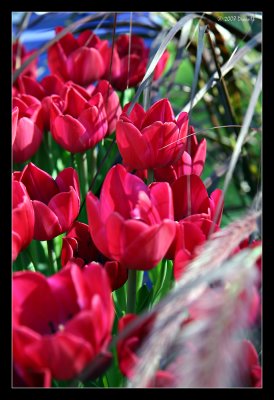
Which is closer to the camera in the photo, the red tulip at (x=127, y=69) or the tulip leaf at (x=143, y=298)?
the tulip leaf at (x=143, y=298)

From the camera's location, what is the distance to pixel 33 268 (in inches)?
19.0

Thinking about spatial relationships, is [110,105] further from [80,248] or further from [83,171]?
[80,248]

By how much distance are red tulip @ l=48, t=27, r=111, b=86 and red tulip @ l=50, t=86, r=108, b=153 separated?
0.10 meters

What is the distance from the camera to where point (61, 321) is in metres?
0.38

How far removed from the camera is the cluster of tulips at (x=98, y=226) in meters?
0.34

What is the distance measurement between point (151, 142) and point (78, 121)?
0.28 ft

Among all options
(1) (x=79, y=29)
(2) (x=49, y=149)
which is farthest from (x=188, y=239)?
(1) (x=79, y=29)

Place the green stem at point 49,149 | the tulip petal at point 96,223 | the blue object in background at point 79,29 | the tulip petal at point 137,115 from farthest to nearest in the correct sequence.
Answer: the blue object in background at point 79,29 < the green stem at point 49,149 < the tulip petal at point 137,115 < the tulip petal at point 96,223

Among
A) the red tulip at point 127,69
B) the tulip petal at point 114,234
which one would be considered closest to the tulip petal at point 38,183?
the tulip petal at point 114,234

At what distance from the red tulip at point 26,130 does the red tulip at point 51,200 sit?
0.05 m

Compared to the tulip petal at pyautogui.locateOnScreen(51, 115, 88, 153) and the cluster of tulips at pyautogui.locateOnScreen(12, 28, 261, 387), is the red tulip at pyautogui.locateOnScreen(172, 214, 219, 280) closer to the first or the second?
the cluster of tulips at pyautogui.locateOnScreen(12, 28, 261, 387)

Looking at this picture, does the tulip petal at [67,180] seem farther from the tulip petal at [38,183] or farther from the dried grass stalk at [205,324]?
the dried grass stalk at [205,324]

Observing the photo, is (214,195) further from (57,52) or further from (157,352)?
(57,52)
